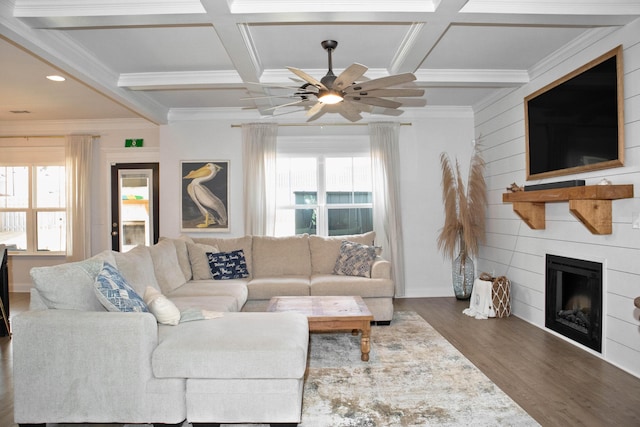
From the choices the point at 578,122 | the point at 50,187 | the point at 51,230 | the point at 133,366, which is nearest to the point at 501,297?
the point at 578,122

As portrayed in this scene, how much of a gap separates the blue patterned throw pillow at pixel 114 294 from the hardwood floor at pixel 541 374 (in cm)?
86

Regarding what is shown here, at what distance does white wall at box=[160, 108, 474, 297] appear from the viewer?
608cm

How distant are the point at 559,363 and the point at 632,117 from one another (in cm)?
189

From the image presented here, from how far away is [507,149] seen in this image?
16.7 feet

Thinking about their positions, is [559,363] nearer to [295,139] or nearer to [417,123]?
[417,123]

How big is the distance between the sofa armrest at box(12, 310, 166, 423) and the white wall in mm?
3776

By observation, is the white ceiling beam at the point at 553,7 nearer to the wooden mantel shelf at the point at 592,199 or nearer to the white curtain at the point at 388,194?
the wooden mantel shelf at the point at 592,199

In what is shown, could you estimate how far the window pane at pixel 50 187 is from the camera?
22.1 ft

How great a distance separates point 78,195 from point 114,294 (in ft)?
15.0

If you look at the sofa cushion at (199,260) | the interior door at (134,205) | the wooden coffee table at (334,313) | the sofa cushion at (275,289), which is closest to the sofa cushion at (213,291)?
the sofa cushion at (275,289)

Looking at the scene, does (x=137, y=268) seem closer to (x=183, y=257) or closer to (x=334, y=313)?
(x=183, y=257)

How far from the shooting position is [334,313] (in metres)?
3.51

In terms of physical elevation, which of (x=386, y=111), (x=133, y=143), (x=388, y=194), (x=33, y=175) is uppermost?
(x=386, y=111)

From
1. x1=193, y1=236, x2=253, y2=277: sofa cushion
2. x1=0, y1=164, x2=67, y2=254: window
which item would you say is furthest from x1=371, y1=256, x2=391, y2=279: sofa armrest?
x1=0, y1=164, x2=67, y2=254: window
